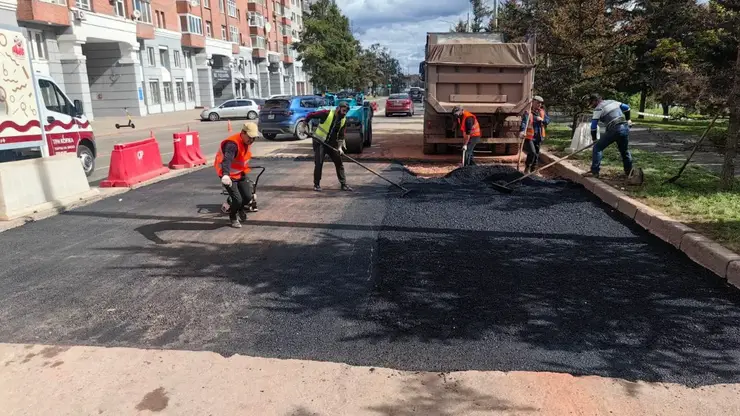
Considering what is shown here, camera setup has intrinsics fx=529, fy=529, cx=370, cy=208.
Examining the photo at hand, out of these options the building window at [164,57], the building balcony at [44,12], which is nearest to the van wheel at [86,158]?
the building balcony at [44,12]

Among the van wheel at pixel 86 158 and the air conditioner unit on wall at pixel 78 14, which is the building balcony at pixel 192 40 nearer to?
the air conditioner unit on wall at pixel 78 14

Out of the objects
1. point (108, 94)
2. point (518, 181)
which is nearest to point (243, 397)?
point (518, 181)

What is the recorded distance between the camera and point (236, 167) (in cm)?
671

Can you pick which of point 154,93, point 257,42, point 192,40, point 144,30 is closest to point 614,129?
point 144,30

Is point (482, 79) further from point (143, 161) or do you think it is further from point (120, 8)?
point (120, 8)

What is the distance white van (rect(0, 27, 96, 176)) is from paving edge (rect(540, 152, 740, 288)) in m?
9.37

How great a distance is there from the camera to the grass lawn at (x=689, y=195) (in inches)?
227

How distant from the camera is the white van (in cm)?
837

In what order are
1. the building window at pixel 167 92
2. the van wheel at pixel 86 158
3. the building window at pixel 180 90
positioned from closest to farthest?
1. the van wheel at pixel 86 158
2. the building window at pixel 167 92
3. the building window at pixel 180 90

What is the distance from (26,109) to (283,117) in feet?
35.3

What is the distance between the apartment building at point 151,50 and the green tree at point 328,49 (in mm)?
9101

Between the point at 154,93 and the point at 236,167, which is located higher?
the point at 154,93

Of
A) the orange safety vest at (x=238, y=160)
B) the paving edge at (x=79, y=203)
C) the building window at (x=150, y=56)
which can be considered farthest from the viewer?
the building window at (x=150, y=56)

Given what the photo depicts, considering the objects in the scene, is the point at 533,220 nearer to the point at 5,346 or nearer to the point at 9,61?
the point at 5,346
